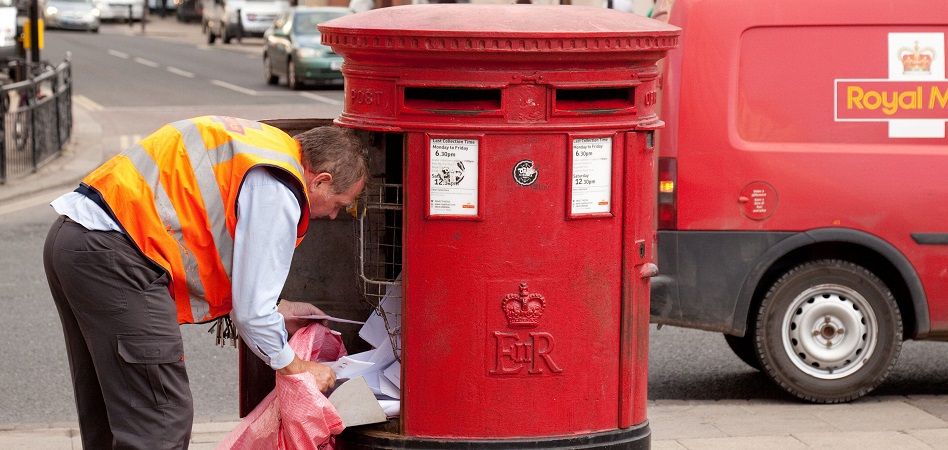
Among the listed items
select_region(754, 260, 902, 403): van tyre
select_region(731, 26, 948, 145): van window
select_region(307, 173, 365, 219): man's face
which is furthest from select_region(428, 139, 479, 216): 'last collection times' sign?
select_region(754, 260, 902, 403): van tyre

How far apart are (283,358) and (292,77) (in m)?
20.9

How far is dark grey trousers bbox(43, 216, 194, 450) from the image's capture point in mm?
3457

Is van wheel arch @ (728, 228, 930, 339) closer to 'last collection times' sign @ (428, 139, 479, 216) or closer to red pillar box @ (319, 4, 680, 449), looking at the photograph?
red pillar box @ (319, 4, 680, 449)

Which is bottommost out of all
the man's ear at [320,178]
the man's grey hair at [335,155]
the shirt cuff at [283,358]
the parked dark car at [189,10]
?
the shirt cuff at [283,358]

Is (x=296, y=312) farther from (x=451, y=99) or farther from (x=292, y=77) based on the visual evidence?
(x=292, y=77)

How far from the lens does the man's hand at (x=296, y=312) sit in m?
4.11

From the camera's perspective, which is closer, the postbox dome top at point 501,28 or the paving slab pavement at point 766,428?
the postbox dome top at point 501,28

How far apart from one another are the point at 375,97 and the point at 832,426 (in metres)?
2.84

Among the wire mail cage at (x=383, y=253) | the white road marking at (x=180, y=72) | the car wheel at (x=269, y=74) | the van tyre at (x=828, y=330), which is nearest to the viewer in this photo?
the wire mail cage at (x=383, y=253)

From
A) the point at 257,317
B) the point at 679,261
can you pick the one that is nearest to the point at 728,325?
the point at 679,261

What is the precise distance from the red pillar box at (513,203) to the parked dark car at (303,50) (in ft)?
63.2

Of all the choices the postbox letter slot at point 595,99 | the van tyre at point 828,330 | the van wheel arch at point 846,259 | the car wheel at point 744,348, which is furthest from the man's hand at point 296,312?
the car wheel at point 744,348

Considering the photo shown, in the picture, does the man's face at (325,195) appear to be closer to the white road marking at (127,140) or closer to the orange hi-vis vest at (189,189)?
the orange hi-vis vest at (189,189)

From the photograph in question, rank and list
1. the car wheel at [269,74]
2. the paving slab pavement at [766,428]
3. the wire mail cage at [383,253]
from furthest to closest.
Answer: the car wheel at [269,74] < the paving slab pavement at [766,428] < the wire mail cage at [383,253]
